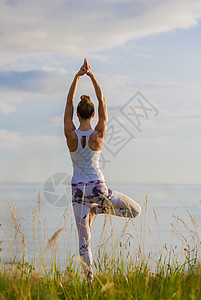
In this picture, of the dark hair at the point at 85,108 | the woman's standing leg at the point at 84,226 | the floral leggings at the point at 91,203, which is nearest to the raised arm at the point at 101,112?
the dark hair at the point at 85,108

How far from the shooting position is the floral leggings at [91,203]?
5.17m

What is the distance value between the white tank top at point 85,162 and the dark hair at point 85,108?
8.5 inches

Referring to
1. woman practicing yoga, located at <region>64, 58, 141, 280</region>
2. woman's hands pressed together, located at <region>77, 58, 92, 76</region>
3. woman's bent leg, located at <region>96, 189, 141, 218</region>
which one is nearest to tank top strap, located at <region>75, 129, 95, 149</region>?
woman practicing yoga, located at <region>64, 58, 141, 280</region>

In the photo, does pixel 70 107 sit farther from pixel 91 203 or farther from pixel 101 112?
pixel 91 203

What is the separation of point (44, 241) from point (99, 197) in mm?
860

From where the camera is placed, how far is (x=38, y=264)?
474cm

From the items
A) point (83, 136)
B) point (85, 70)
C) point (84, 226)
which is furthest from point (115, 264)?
point (85, 70)

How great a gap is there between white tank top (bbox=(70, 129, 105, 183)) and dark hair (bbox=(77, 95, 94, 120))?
0.71 ft

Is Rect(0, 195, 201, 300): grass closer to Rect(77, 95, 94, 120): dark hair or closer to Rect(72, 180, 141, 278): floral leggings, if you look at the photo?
Rect(72, 180, 141, 278): floral leggings

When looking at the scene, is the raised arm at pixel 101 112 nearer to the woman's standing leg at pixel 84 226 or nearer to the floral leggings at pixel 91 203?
the floral leggings at pixel 91 203

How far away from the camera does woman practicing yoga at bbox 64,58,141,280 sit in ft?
17.1

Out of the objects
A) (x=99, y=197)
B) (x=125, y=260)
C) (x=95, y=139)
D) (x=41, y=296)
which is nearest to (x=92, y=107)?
(x=95, y=139)

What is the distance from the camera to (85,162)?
527 centimetres

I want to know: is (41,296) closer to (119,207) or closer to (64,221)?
(64,221)
